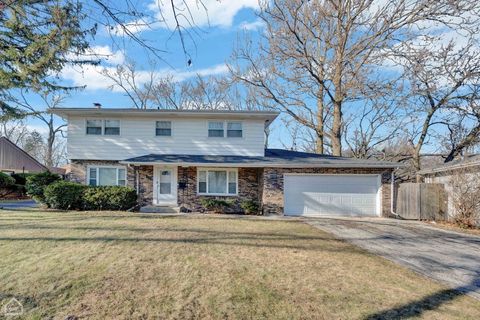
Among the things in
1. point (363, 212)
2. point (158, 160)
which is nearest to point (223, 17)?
point (158, 160)

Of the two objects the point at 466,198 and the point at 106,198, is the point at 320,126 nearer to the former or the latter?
the point at 466,198

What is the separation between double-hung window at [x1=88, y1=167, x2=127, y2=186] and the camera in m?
15.1

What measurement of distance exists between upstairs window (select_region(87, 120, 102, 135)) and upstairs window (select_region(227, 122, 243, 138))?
6.64m

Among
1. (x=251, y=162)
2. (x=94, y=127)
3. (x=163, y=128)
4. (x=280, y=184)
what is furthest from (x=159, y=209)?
(x=280, y=184)

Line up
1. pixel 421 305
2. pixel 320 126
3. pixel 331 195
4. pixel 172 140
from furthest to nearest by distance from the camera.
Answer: pixel 320 126
pixel 172 140
pixel 331 195
pixel 421 305

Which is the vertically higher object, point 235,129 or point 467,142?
point 235,129

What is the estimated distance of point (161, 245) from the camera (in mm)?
6547

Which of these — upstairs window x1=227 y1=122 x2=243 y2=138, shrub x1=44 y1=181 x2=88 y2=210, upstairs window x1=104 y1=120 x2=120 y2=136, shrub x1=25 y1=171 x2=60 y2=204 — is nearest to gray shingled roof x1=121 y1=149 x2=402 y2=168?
upstairs window x1=227 y1=122 x2=243 y2=138

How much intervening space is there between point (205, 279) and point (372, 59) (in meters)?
18.4

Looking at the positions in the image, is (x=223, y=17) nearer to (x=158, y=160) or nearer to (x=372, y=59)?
(x=158, y=160)

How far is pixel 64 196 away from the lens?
12742 millimetres

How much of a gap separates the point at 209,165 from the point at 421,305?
10.6m

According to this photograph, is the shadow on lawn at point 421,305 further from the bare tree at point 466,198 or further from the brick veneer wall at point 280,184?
the brick veneer wall at point 280,184

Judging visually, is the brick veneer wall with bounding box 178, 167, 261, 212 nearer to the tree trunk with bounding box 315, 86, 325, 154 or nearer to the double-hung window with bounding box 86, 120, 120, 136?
the double-hung window with bounding box 86, 120, 120, 136
